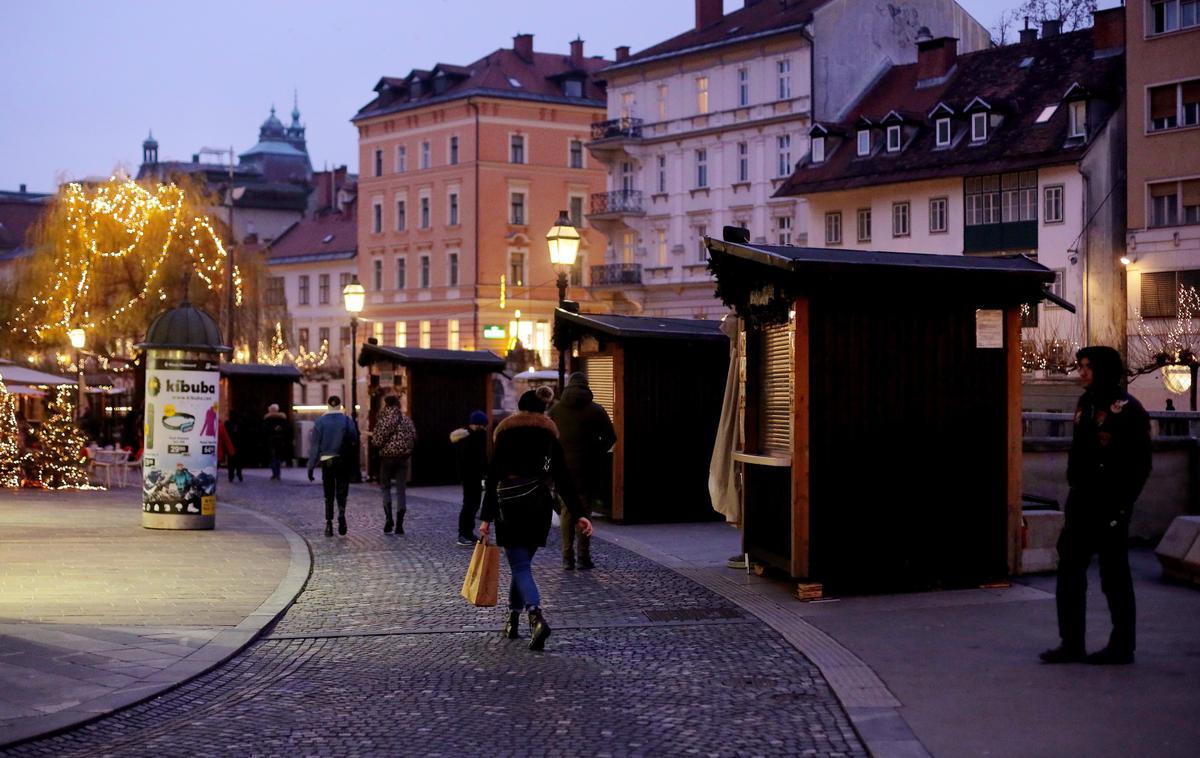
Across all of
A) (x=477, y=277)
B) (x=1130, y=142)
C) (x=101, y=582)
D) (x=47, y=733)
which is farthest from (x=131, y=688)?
(x=477, y=277)

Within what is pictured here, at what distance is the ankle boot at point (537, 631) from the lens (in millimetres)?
11891

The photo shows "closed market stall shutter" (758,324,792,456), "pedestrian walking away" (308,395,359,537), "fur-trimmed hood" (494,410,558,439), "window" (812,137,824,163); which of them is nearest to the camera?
"fur-trimmed hood" (494,410,558,439)

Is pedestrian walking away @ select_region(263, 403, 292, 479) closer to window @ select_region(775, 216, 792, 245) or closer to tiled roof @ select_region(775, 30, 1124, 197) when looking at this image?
tiled roof @ select_region(775, 30, 1124, 197)

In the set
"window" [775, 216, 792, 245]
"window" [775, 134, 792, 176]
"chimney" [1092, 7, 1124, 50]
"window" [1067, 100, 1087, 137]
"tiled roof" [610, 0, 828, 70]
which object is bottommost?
"window" [775, 216, 792, 245]

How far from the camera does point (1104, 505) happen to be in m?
10.6

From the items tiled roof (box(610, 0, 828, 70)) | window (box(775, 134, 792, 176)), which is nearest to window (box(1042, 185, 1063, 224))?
window (box(775, 134, 792, 176))

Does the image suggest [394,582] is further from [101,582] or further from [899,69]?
[899,69]

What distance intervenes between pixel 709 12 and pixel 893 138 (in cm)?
1570

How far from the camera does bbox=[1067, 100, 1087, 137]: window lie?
2137 inches

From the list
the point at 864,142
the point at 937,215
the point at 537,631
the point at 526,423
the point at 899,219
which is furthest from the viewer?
the point at 864,142

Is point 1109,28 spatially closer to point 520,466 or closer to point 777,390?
point 777,390

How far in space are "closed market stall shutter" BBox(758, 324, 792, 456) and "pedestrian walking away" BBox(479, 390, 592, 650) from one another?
258 centimetres

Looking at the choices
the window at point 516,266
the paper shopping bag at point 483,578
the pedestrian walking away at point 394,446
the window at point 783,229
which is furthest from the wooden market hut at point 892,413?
the window at point 516,266

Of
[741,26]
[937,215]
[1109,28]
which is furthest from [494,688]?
[741,26]
